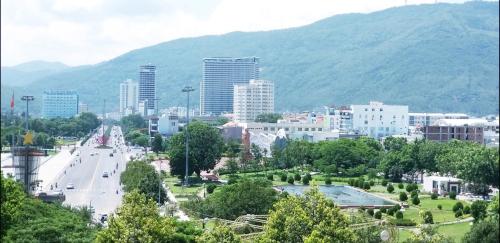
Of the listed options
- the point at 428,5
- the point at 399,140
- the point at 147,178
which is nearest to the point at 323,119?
the point at 399,140

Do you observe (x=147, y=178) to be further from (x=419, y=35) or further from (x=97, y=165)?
(x=419, y=35)

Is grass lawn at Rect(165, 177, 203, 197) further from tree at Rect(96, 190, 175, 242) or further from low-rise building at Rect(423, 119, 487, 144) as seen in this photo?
low-rise building at Rect(423, 119, 487, 144)

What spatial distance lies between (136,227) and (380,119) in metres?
47.9

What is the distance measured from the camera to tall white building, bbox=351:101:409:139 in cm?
5766

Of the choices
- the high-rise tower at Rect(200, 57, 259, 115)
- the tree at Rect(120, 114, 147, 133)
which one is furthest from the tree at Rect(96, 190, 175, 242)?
the high-rise tower at Rect(200, 57, 259, 115)

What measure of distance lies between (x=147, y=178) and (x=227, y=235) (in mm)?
11917

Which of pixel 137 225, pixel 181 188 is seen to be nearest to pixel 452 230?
pixel 137 225

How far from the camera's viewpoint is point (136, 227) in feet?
38.0

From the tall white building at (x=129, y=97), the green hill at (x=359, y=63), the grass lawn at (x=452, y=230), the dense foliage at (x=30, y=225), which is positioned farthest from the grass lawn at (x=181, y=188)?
the green hill at (x=359, y=63)

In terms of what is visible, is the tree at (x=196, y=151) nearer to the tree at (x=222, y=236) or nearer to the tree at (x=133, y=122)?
the tree at (x=222, y=236)

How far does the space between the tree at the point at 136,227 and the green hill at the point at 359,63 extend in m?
71.0

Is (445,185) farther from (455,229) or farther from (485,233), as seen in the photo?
(485,233)

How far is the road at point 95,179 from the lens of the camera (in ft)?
80.5

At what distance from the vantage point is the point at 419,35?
418 ft
